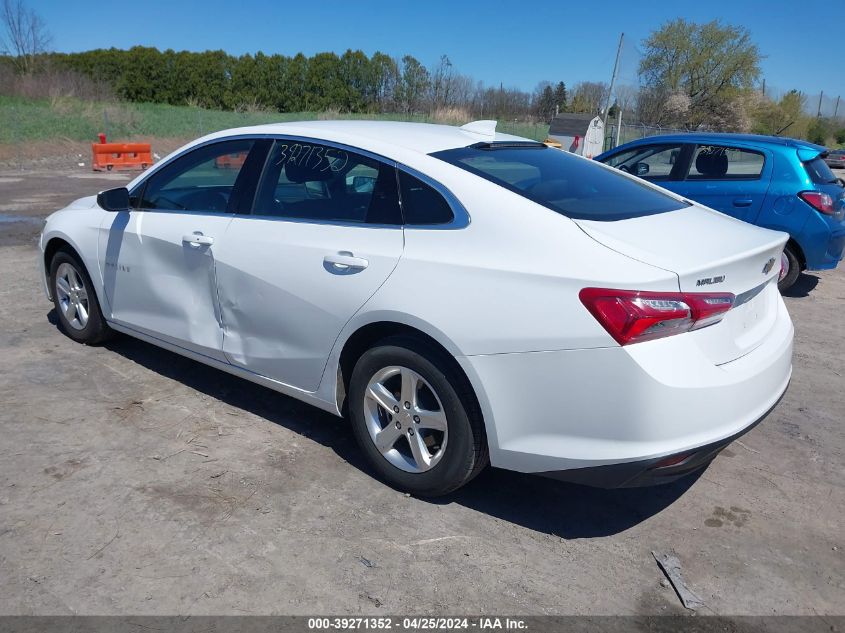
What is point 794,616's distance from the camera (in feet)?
8.32

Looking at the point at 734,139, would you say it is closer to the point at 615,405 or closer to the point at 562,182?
the point at 562,182

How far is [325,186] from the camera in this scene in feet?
11.6

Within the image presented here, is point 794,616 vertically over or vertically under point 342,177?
under

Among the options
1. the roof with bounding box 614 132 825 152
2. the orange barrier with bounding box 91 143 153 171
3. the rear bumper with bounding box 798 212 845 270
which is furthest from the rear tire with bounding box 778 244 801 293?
the orange barrier with bounding box 91 143 153 171

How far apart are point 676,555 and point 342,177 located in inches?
92.5

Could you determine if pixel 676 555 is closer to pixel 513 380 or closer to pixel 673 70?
pixel 513 380

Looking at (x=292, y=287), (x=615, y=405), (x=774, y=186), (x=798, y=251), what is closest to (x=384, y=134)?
(x=292, y=287)

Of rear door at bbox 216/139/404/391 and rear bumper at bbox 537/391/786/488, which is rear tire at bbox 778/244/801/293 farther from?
rear door at bbox 216/139/404/391

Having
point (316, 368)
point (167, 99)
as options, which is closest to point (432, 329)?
point (316, 368)

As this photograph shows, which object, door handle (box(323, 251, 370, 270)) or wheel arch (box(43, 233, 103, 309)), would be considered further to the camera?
wheel arch (box(43, 233, 103, 309))

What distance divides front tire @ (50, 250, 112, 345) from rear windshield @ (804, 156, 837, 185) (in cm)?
672

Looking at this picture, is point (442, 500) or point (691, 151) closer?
point (442, 500)

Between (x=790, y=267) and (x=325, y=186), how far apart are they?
18.8ft

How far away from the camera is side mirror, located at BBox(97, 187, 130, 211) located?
4.36m
